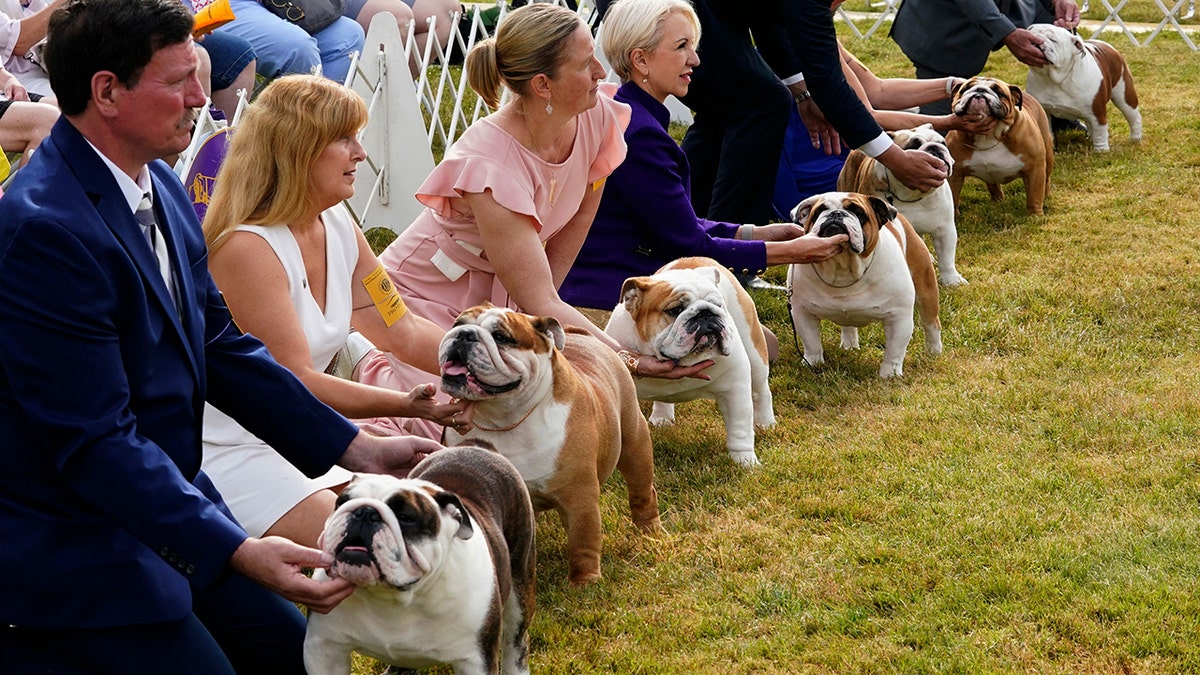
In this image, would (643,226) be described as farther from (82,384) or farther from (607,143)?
(82,384)

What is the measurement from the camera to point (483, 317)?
152 inches

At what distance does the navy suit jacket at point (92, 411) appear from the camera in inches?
93.4

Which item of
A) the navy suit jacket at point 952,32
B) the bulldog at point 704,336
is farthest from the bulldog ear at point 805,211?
the navy suit jacket at point 952,32

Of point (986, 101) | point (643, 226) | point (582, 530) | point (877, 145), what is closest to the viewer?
point (582, 530)

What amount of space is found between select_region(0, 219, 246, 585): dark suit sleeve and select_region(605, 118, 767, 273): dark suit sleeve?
3.36 metres

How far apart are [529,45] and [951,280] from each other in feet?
12.3

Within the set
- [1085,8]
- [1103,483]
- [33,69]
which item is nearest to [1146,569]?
[1103,483]

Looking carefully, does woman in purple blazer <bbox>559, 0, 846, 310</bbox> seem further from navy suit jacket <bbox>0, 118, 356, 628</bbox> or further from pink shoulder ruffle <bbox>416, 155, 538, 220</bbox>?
navy suit jacket <bbox>0, 118, 356, 628</bbox>

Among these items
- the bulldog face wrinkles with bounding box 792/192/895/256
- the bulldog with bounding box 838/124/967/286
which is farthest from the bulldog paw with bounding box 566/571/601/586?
the bulldog with bounding box 838/124/967/286

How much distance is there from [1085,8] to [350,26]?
1048cm

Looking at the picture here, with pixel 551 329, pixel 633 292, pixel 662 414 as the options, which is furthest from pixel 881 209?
pixel 551 329

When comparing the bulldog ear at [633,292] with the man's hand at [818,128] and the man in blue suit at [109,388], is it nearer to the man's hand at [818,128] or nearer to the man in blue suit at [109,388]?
the man in blue suit at [109,388]

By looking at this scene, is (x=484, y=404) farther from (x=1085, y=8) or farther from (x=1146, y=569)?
(x=1085, y=8)

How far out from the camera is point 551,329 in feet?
13.1
